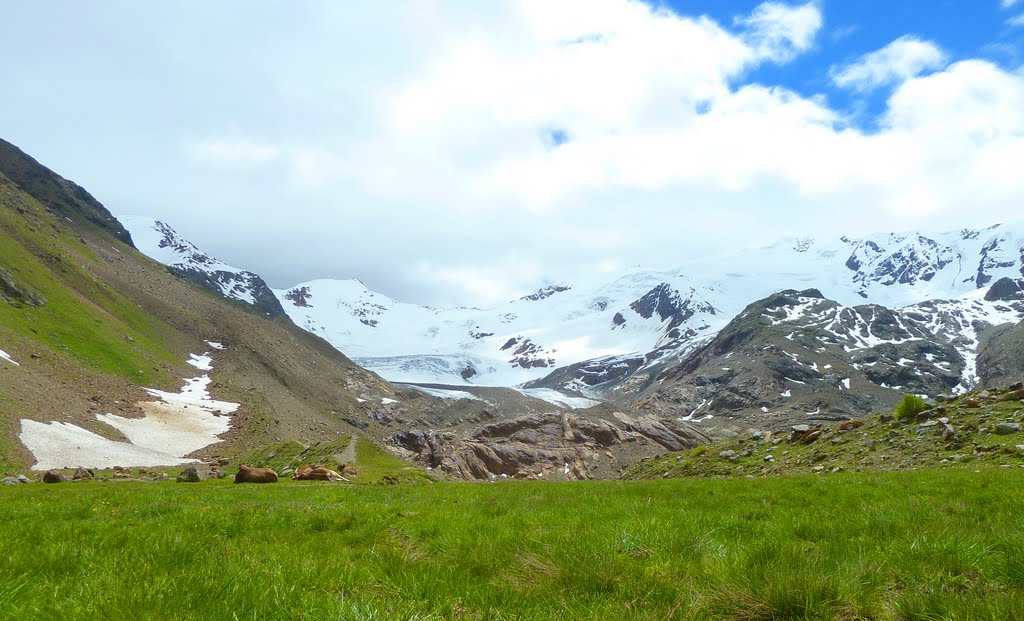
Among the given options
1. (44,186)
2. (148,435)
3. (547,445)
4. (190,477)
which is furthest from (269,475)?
(44,186)

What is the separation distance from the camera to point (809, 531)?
25.6ft

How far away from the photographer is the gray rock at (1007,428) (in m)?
19.4

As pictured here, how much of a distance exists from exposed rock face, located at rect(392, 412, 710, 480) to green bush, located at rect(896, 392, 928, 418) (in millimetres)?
66379

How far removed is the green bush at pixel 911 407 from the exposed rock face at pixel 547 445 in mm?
66379

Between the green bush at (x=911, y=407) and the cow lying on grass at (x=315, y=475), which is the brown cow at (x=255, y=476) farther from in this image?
the green bush at (x=911, y=407)

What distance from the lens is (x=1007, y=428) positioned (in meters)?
19.6

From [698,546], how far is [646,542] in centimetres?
65

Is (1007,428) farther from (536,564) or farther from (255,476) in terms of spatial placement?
(255,476)

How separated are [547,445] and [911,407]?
3473 inches

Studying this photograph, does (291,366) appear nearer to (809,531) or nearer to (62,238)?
(62,238)

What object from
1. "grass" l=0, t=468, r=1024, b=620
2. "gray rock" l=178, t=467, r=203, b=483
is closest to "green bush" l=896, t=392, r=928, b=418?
"grass" l=0, t=468, r=1024, b=620

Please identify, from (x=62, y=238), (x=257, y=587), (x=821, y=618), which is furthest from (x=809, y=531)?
(x=62, y=238)

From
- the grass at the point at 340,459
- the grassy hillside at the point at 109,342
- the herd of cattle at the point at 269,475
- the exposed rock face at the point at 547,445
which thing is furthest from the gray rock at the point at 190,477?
the exposed rock face at the point at 547,445

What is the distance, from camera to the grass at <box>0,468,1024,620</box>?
418 cm
